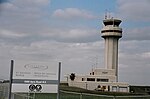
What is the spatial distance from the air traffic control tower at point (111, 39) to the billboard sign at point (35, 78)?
335ft

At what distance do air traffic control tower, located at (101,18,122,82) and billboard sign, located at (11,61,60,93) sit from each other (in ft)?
335

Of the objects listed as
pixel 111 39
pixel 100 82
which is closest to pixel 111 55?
pixel 111 39

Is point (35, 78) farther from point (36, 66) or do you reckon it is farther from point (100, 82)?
point (100, 82)

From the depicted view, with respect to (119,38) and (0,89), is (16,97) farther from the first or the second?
(119,38)

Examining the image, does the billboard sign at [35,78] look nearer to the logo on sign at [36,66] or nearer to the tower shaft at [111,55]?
the logo on sign at [36,66]

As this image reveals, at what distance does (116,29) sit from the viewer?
12606cm

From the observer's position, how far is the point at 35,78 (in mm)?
14734

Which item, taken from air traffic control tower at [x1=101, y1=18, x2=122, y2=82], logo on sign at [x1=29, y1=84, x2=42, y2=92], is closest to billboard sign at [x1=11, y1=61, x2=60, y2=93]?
logo on sign at [x1=29, y1=84, x2=42, y2=92]

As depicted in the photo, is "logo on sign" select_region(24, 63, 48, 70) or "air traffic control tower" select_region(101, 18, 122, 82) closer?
"logo on sign" select_region(24, 63, 48, 70)

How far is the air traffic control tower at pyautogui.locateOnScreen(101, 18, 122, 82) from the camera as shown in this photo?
117188mm

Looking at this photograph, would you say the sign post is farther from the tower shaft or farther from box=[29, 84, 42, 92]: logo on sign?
the tower shaft

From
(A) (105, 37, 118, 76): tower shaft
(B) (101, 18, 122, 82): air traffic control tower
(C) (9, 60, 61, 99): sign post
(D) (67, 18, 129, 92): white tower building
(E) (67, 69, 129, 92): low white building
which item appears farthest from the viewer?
(B) (101, 18, 122, 82): air traffic control tower

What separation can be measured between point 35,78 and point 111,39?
110044 millimetres

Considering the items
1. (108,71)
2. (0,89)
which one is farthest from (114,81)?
(0,89)
